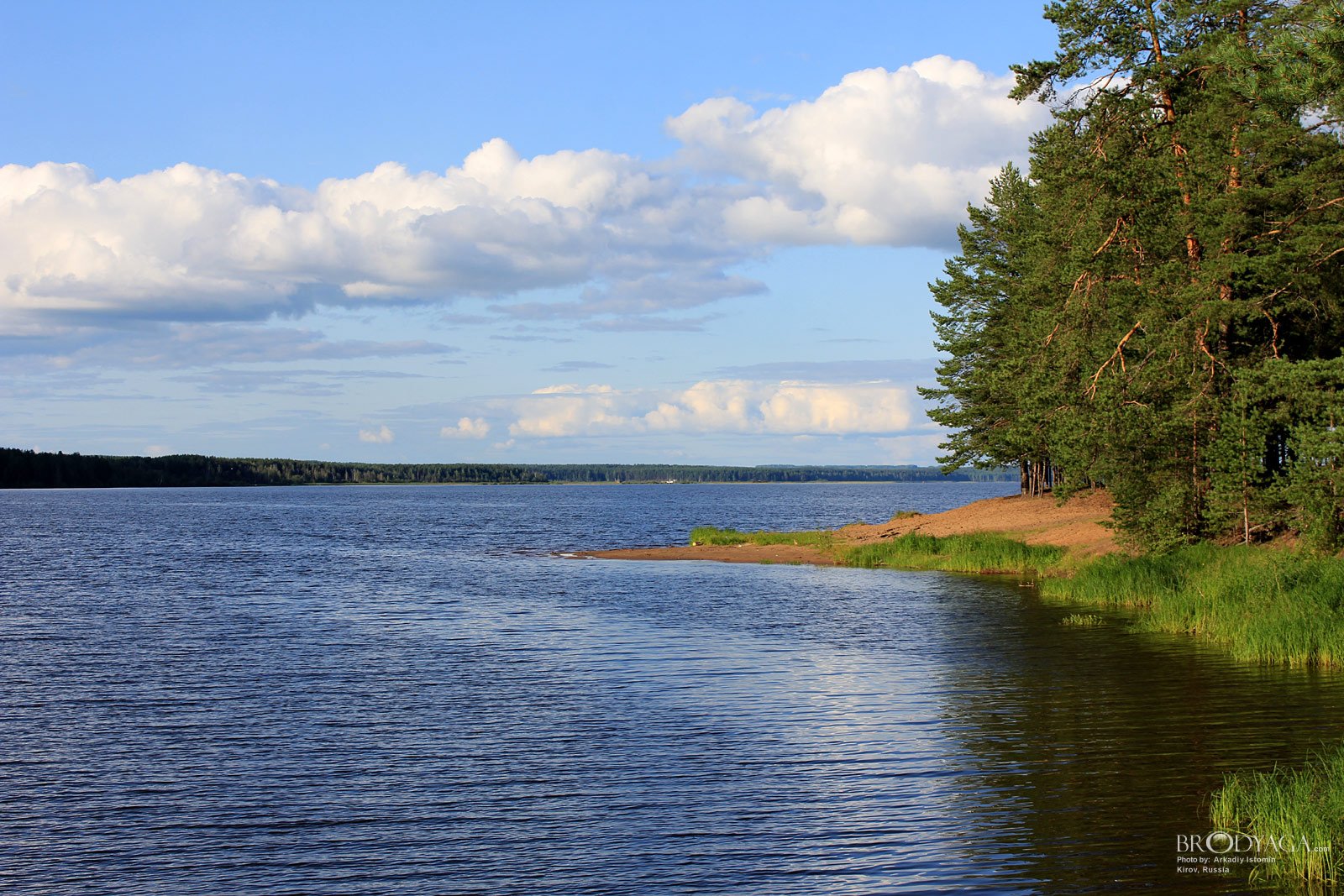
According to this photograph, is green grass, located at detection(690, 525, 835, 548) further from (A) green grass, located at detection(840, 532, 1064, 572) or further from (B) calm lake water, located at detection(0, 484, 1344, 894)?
(B) calm lake water, located at detection(0, 484, 1344, 894)

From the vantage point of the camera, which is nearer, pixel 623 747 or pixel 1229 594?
pixel 623 747

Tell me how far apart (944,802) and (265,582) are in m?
42.6

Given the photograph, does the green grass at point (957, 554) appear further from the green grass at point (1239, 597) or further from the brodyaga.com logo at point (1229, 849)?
the brodyaga.com logo at point (1229, 849)

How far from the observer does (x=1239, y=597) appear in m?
27.9

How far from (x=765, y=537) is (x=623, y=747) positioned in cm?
4955

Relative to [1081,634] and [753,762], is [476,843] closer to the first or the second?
[753,762]

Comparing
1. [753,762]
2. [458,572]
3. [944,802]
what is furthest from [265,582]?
[944,802]

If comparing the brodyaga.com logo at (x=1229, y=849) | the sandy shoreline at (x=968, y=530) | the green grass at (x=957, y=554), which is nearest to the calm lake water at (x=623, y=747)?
the brodyaga.com logo at (x=1229, y=849)

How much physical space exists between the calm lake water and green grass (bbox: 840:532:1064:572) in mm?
10043

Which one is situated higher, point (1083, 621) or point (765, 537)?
point (765, 537)

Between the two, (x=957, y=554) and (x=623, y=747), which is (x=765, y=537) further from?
(x=623, y=747)

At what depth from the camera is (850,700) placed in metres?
22.4

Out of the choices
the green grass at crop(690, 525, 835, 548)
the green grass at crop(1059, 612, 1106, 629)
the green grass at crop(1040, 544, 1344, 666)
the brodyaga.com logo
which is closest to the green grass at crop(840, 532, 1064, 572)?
the green grass at crop(690, 525, 835, 548)

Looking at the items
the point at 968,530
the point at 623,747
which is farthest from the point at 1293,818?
the point at 968,530
